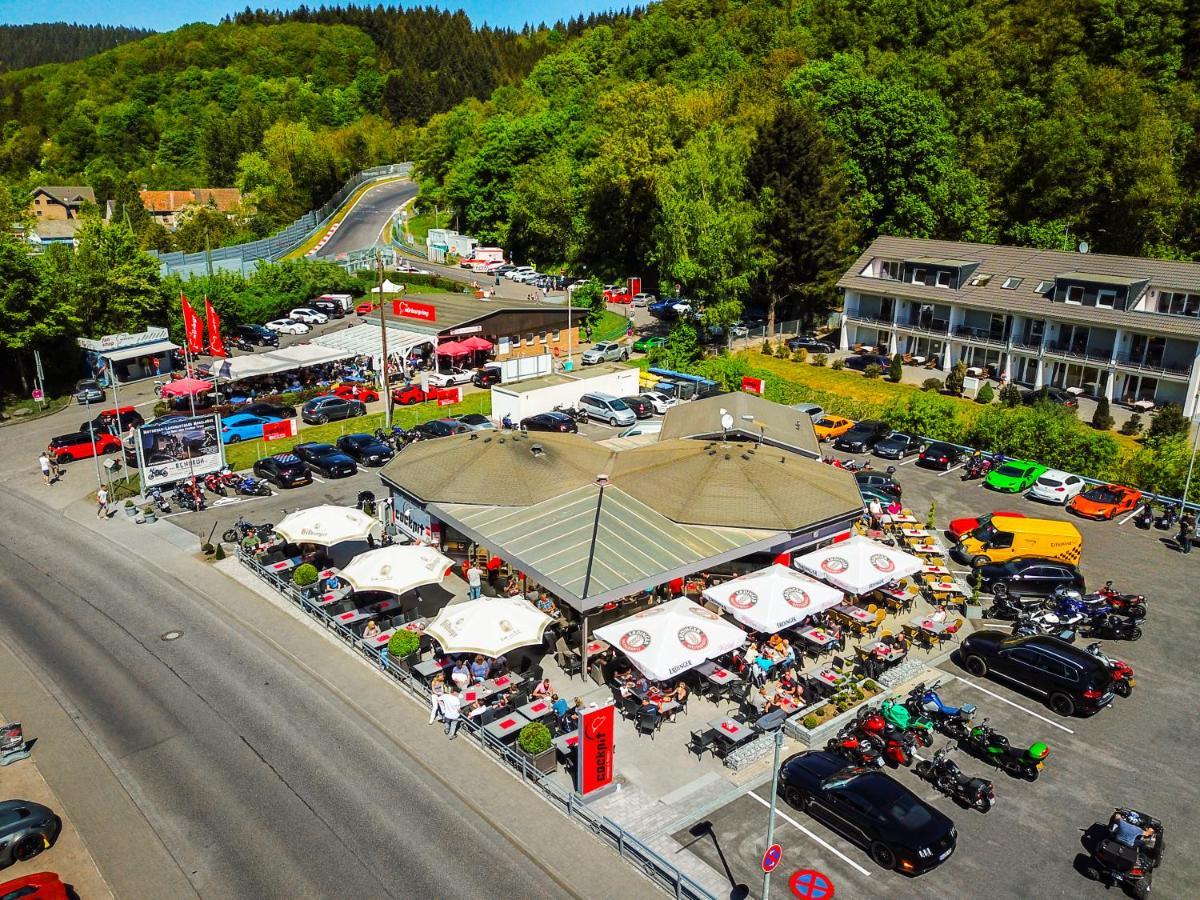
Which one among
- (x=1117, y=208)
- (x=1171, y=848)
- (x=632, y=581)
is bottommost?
(x=1171, y=848)

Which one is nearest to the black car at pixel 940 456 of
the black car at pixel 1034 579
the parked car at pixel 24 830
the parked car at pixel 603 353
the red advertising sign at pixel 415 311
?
the black car at pixel 1034 579

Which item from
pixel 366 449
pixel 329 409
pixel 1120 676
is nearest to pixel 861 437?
pixel 1120 676

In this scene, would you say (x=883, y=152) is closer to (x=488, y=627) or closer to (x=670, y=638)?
(x=670, y=638)

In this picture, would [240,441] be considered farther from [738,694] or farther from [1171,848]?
[1171,848]

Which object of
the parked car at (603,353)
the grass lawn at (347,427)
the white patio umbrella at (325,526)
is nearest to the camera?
the white patio umbrella at (325,526)

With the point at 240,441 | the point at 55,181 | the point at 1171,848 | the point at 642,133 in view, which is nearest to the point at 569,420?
the point at 240,441

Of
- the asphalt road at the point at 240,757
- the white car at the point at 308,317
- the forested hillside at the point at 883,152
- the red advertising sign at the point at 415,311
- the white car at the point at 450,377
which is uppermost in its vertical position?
the forested hillside at the point at 883,152

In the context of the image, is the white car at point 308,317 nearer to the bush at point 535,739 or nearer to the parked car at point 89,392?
the parked car at point 89,392
